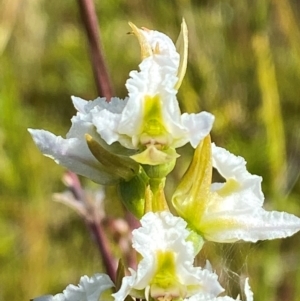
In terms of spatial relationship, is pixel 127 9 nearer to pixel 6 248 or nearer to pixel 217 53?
pixel 217 53

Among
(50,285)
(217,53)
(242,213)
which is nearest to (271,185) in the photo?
(217,53)

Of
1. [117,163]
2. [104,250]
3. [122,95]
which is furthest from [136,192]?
[122,95]

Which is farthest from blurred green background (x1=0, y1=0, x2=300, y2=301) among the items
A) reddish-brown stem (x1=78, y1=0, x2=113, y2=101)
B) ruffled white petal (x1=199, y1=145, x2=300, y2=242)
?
ruffled white petal (x1=199, y1=145, x2=300, y2=242)

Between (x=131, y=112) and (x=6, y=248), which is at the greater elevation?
(x=131, y=112)

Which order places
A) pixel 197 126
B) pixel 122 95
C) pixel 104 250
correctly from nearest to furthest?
pixel 197 126, pixel 104 250, pixel 122 95

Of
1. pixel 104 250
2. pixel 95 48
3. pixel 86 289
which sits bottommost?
pixel 104 250

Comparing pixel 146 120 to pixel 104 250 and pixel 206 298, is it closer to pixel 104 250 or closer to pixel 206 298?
pixel 206 298

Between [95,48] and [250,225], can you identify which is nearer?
[250,225]
